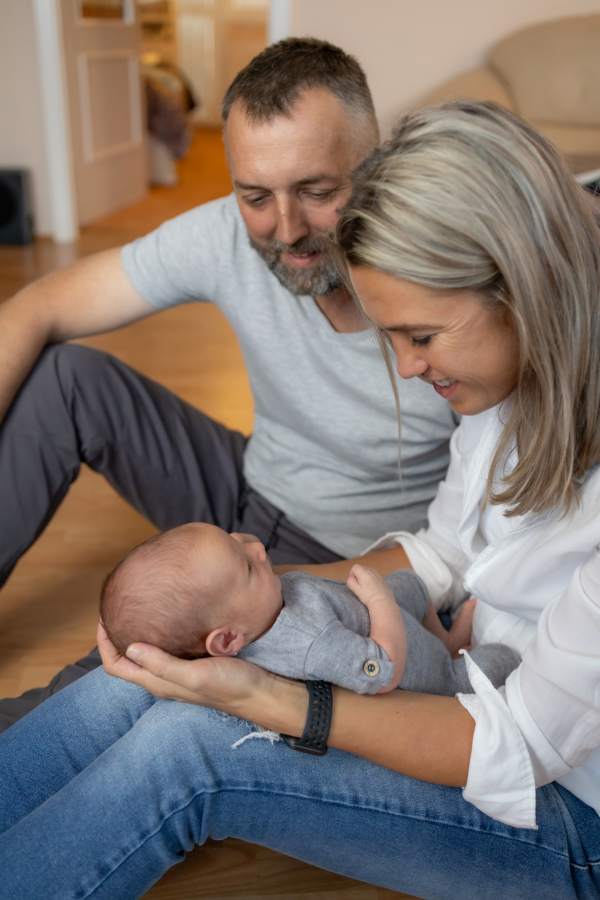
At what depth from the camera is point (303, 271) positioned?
128 centimetres

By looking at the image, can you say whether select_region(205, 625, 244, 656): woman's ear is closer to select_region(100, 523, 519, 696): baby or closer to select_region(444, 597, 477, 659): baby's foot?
select_region(100, 523, 519, 696): baby

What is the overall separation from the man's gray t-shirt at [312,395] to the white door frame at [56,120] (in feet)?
→ 9.99

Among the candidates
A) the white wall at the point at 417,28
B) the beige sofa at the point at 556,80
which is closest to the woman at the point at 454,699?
the beige sofa at the point at 556,80

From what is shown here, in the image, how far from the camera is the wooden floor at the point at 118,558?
111 cm

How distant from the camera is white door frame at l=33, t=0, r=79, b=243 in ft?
12.5

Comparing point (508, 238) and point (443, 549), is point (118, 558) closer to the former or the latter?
point (443, 549)

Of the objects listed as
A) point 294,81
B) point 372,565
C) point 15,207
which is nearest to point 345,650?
point 372,565

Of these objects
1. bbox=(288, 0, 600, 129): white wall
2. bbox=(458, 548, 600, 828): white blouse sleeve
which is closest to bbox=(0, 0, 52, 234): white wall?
bbox=(288, 0, 600, 129): white wall

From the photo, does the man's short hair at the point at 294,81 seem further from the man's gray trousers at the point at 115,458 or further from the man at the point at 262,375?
the man's gray trousers at the point at 115,458

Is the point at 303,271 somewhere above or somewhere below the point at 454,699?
above

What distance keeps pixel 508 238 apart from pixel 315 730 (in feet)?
1.79

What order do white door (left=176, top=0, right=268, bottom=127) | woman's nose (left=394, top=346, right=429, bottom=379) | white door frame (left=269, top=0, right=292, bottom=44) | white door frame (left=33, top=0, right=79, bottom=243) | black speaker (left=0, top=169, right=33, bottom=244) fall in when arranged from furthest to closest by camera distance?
white door (left=176, top=0, right=268, bottom=127), black speaker (left=0, top=169, right=33, bottom=244), white door frame (left=33, top=0, right=79, bottom=243), white door frame (left=269, top=0, right=292, bottom=44), woman's nose (left=394, top=346, right=429, bottom=379)

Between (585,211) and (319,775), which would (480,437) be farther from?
(319,775)

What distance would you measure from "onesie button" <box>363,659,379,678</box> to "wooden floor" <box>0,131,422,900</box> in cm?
45
